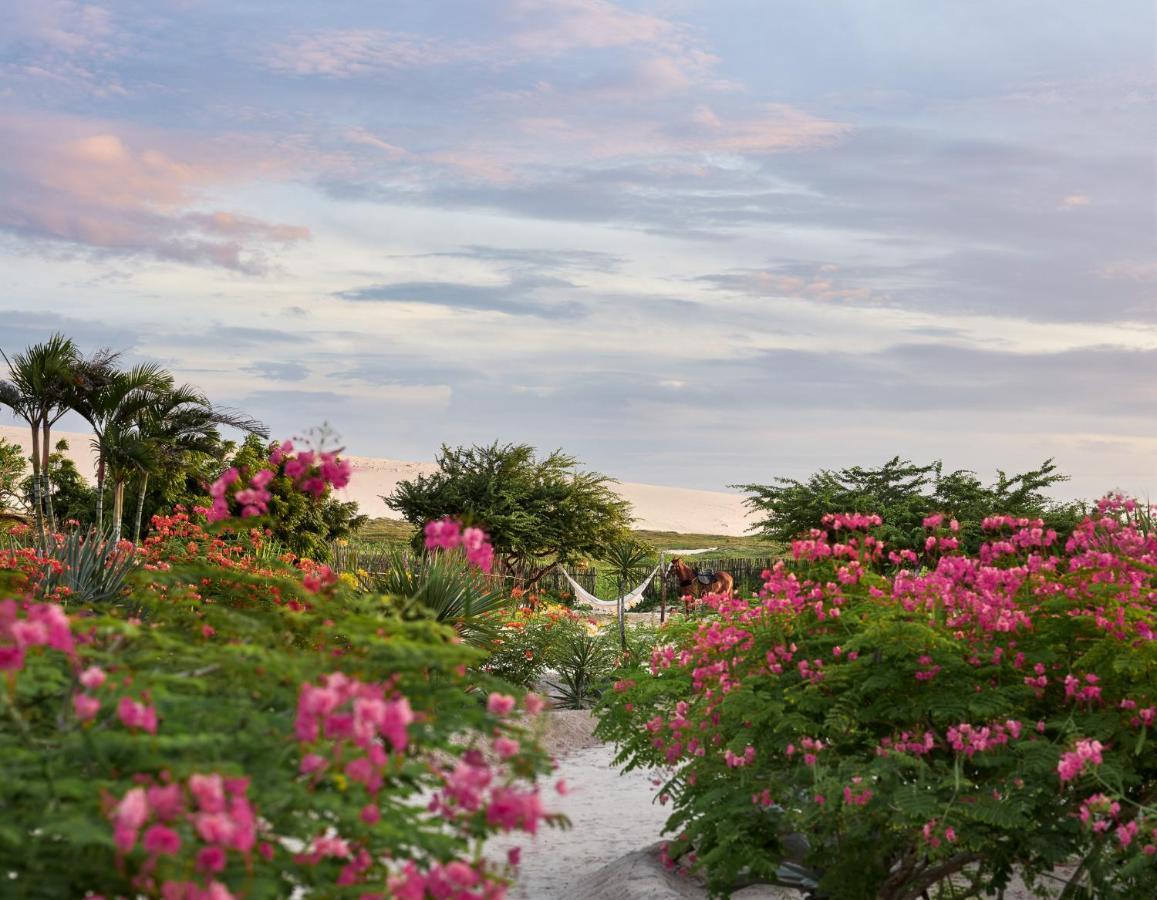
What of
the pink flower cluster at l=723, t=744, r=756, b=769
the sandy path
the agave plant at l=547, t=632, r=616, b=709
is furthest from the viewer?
the agave plant at l=547, t=632, r=616, b=709

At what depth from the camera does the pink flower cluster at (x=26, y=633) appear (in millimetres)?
2766

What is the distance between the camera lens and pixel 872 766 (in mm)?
5203

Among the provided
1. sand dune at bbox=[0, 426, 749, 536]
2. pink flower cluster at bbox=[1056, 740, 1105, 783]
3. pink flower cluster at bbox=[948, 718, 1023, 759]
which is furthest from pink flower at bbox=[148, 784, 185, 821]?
sand dune at bbox=[0, 426, 749, 536]

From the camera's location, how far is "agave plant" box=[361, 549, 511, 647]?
13312 mm

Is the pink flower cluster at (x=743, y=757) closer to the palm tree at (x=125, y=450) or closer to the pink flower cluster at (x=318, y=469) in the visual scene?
the pink flower cluster at (x=318, y=469)

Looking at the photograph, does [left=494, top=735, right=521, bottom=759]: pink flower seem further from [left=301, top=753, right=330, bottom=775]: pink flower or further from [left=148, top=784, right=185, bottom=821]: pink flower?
[left=148, top=784, right=185, bottom=821]: pink flower

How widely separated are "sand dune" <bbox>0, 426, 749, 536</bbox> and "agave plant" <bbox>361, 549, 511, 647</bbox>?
8388 centimetres

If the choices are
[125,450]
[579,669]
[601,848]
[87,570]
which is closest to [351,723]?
[601,848]

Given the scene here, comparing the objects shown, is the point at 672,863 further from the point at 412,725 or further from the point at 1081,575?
the point at 412,725

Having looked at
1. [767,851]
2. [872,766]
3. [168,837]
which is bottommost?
[767,851]

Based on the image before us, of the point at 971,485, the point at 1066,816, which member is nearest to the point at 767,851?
the point at 1066,816

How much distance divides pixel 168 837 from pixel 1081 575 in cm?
485

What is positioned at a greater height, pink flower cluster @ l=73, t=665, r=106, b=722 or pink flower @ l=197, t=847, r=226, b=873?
pink flower cluster @ l=73, t=665, r=106, b=722

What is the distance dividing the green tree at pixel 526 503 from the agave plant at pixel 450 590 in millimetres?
20275
